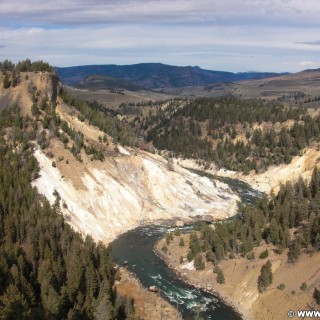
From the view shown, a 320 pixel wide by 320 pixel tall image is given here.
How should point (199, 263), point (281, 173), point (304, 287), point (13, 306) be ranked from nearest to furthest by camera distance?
point (13, 306) → point (304, 287) → point (199, 263) → point (281, 173)

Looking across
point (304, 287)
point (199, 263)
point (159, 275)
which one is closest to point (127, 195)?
point (159, 275)

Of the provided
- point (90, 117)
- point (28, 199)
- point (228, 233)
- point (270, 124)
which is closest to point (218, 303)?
point (228, 233)

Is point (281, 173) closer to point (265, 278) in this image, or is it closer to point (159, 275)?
point (159, 275)

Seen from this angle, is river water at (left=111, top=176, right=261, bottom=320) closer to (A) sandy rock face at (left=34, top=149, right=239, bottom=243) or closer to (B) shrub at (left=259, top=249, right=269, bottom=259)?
(A) sandy rock face at (left=34, top=149, right=239, bottom=243)

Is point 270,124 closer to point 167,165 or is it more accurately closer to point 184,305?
point 167,165

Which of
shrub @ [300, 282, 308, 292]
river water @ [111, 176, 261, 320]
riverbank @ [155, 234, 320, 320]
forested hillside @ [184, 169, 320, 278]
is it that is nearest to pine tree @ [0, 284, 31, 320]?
river water @ [111, 176, 261, 320]

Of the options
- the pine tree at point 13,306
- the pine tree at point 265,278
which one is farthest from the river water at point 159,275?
the pine tree at point 13,306

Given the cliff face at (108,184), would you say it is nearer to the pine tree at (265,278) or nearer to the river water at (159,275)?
the river water at (159,275)
